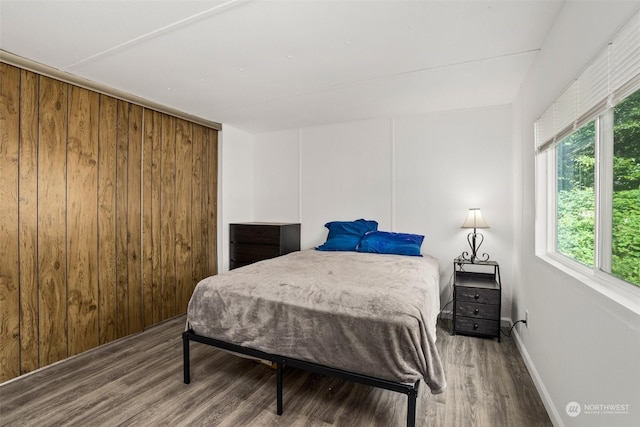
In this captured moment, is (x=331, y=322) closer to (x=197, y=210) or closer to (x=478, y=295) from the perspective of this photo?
(x=478, y=295)

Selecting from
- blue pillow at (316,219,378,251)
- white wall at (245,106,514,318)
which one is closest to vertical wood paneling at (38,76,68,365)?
white wall at (245,106,514,318)

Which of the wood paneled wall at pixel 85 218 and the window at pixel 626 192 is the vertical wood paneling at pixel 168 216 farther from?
the window at pixel 626 192

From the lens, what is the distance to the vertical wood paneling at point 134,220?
120 inches

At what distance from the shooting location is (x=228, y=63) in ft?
7.75

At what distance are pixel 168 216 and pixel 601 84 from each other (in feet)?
12.1

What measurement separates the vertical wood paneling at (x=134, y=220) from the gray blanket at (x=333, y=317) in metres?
1.28

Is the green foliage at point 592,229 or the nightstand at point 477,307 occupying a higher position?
the green foliage at point 592,229

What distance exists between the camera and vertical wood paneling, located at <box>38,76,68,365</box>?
2.39 metres

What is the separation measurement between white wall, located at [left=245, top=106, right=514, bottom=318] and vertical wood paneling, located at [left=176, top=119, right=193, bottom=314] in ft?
2.52

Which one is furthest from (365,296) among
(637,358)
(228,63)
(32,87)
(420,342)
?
(32,87)

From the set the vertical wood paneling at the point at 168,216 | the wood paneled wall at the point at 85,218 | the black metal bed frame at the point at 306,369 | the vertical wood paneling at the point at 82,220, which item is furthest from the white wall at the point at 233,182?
the black metal bed frame at the point at 306,369

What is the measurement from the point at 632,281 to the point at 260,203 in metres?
4.12

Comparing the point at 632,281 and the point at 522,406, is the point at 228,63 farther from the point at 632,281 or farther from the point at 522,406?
the point at 522,406

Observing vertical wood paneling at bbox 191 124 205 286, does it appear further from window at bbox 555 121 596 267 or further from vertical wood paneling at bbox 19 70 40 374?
window at bbox 555 121 596 267
